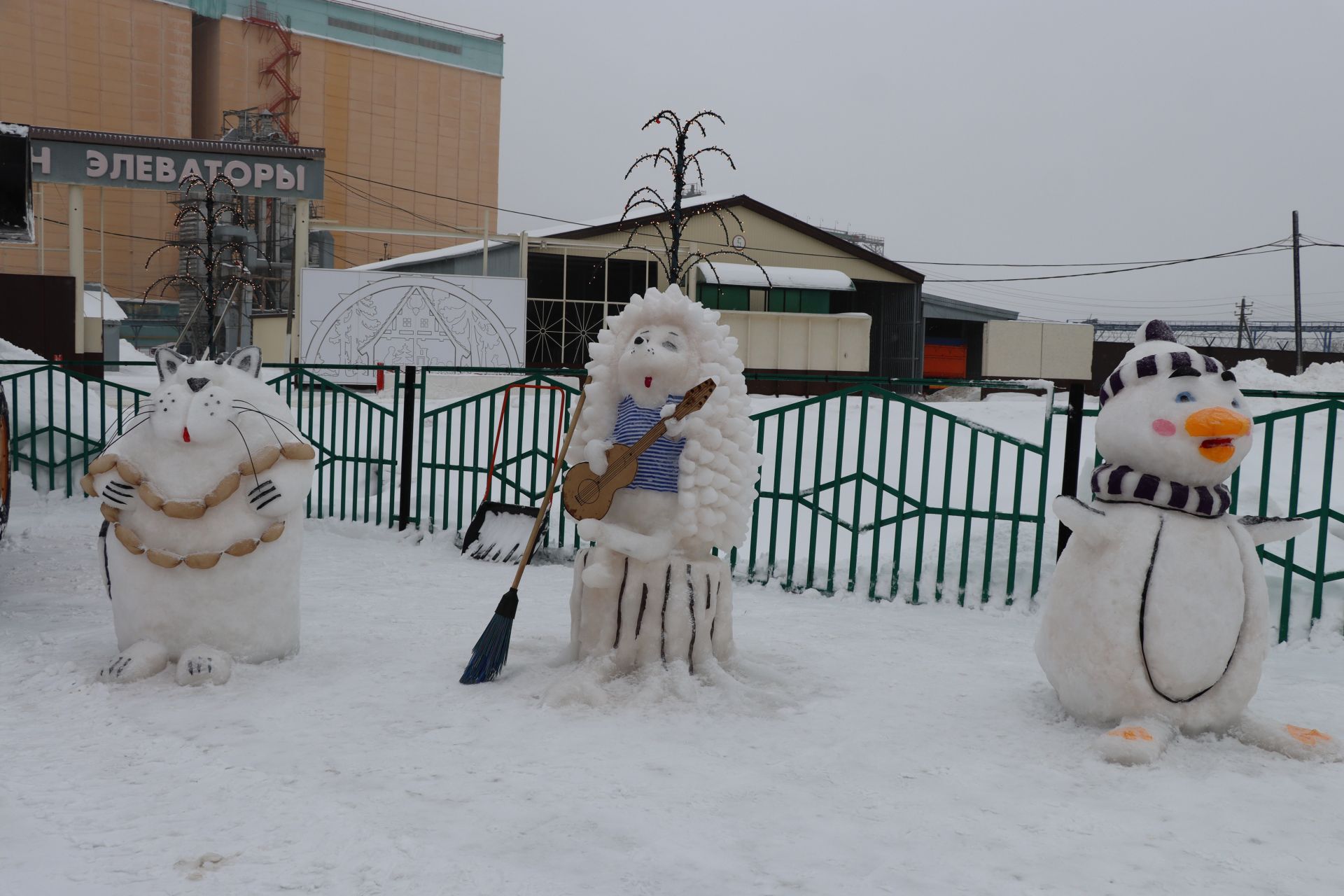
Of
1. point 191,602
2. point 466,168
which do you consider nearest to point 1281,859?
point 191,602

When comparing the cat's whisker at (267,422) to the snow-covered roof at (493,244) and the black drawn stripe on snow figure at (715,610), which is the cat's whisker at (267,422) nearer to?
the black drawn stripe on snow figure at (715,610)

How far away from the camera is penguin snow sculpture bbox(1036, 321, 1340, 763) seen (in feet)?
11.8

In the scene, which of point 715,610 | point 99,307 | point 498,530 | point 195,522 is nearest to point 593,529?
point 715,610

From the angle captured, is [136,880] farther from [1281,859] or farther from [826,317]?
[826,317]

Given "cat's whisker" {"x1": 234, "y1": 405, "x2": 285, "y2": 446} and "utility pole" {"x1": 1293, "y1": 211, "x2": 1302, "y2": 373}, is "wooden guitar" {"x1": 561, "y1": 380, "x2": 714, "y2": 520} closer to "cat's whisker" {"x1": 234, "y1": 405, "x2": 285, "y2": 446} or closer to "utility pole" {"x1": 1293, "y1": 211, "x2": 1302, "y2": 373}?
"cat's whisker" {"x1": 234, "y1": 405, "x2": 285, "y2": 446}

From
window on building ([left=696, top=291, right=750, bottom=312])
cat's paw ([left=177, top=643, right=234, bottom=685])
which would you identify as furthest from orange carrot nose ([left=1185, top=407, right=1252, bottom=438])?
window on building ([left=696, top=291, right=750, bottom=312])

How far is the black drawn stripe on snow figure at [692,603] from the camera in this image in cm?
423

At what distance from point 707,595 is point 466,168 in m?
36.1

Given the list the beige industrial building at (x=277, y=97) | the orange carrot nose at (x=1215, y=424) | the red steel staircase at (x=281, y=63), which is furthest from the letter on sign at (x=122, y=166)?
the red steel staircase at (x=281, y=63)

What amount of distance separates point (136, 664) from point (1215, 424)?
418cm

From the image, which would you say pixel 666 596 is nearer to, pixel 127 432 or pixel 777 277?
pixel 127 432

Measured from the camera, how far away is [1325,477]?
17.6 feet

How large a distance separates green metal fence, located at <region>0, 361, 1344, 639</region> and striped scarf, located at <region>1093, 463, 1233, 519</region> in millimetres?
1738

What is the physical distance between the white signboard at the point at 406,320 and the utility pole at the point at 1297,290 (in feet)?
65.2
